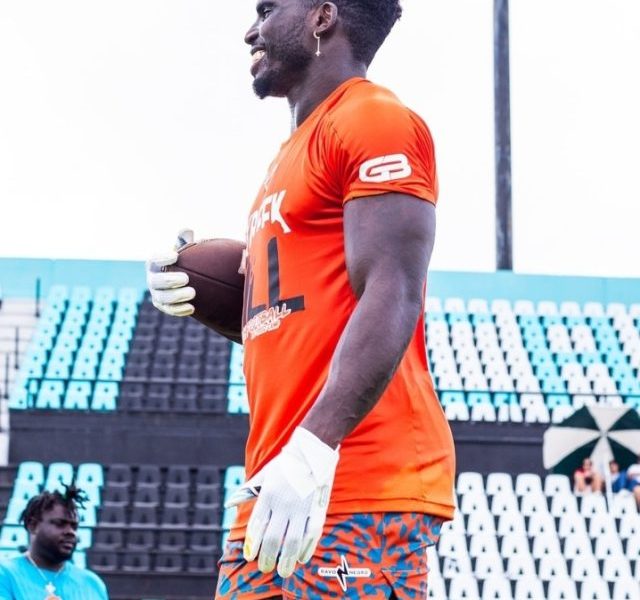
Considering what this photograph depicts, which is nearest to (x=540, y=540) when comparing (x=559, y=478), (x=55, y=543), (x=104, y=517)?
(x=559, y=478)

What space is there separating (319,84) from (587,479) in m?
11.8

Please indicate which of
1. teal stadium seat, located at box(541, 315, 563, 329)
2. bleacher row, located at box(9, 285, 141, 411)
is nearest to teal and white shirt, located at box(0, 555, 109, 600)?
bleacher row, located at box(9, 285, 141, 411)

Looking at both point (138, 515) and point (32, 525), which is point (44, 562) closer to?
point (32, 525)

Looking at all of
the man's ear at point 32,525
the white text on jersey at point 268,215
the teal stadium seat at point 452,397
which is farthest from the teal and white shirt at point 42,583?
the teal stadium seat at point 452,397

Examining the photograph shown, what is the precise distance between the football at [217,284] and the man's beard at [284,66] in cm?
39

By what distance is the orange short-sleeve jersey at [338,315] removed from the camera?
1959 millimetres

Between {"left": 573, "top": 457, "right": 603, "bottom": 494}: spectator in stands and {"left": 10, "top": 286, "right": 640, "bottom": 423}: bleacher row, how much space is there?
4.02 feet

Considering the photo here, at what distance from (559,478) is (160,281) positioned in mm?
12019

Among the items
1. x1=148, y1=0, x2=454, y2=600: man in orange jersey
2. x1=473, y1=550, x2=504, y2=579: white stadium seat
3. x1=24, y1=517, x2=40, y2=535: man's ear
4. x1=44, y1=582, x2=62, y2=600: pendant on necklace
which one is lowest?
x1=148, y1=0, x2=454, y2=600: man in orange jersey

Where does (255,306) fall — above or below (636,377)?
below

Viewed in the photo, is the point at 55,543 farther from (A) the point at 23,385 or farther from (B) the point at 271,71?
(A) the point at 23,385

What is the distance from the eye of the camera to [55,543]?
6023 millimetres

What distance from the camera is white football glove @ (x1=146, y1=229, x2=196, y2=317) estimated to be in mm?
2527

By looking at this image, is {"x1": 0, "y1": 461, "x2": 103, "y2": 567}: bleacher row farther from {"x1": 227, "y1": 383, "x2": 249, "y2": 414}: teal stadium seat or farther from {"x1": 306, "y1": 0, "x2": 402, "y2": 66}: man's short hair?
{"x1": 306, "y1": 0, "x2": 402, "y2": 66}: man's short hair
